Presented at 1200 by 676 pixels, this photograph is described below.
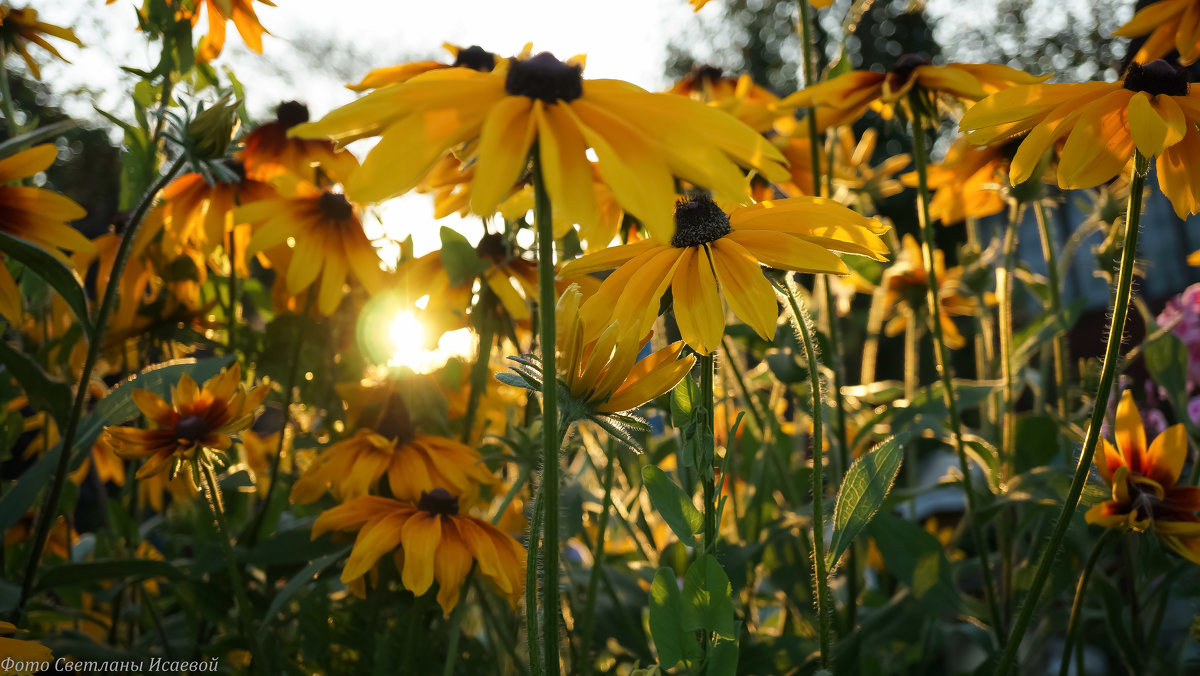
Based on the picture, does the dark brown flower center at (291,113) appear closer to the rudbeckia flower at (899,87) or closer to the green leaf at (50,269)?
the green leaf at (50,269)

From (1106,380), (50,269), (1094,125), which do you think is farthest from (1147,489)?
(50,269)

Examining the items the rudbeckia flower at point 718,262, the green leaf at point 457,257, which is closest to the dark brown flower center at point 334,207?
the green leaf at point 457,257

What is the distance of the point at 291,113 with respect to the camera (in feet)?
3.95

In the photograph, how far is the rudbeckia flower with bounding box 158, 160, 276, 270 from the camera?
40.3 inches

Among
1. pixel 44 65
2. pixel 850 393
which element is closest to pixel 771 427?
pixel 850 393

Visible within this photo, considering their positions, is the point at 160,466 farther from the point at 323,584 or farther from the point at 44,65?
the point at 44,65

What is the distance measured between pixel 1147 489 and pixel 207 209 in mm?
1062

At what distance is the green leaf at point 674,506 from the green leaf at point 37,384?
2.00ft

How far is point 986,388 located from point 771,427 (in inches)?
9.7

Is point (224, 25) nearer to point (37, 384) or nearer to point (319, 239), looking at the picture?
point (319, 239)

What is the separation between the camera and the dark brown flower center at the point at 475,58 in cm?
103

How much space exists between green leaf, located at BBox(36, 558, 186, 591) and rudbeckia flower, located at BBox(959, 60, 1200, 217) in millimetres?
758

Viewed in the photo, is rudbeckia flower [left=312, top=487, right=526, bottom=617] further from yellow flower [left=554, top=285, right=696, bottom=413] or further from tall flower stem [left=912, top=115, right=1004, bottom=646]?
tall flower stem [left=912, top=115, right=1004, bottom=646]

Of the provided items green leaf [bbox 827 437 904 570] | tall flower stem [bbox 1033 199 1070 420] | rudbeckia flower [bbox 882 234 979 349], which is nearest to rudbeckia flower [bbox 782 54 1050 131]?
tall flower stem [bbox 1033 199 1070 420]
